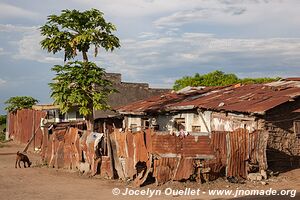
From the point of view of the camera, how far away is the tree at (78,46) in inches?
629

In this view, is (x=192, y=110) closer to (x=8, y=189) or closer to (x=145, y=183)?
(x=145, y=183)

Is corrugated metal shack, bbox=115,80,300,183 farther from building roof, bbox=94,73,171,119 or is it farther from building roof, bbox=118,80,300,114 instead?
building roof, bbox=94,73,171,119

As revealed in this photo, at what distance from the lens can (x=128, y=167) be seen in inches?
543

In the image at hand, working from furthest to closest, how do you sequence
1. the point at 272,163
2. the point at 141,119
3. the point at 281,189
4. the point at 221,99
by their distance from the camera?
the point at 141,119 < the point at 221,99 < the point at 272,163 < the point at 281,189

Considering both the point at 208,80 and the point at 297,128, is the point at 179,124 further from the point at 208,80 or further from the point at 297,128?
the point at 208,80

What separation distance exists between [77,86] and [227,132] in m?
6.17

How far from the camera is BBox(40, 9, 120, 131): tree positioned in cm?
1598

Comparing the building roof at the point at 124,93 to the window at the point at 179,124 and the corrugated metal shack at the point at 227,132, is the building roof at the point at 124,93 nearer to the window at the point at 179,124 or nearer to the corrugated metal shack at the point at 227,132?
the corrugated metal shack at the point at 227,132

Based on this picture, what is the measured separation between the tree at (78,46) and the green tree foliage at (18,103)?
2023 centimetres

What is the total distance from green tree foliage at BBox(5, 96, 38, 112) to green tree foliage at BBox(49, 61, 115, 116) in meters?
20.2

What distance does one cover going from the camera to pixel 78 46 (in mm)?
16531

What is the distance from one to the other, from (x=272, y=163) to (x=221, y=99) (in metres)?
4.38

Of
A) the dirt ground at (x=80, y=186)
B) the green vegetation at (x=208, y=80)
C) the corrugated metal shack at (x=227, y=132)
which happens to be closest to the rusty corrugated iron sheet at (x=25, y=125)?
the corrugated metal shack at (x=227, y=132)

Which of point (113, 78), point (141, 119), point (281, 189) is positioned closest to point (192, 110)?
point (141, 119)
